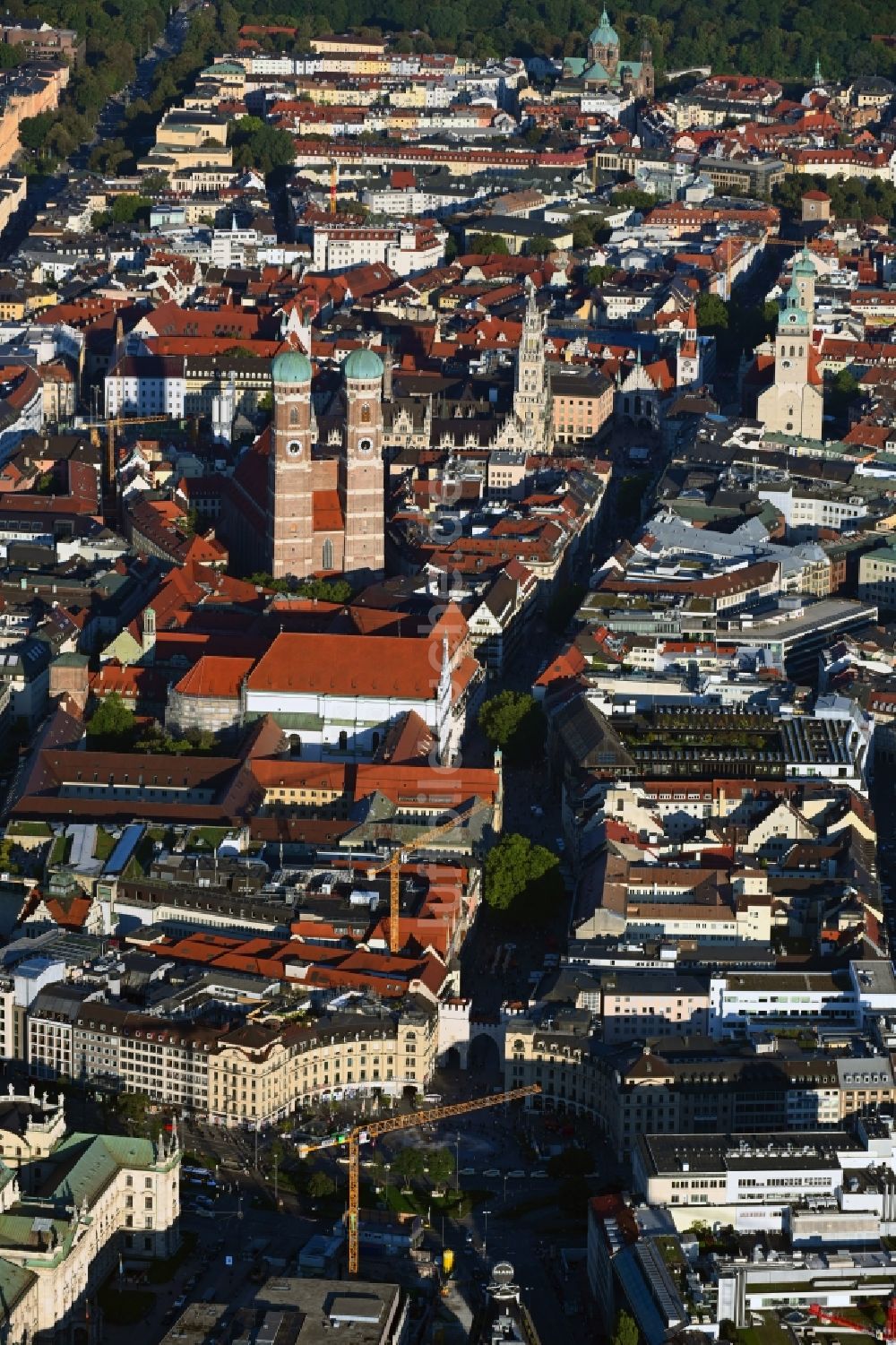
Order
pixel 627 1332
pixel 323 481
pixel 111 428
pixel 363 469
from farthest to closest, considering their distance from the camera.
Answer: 1. pixel 111 428
2. pixel 323 481
3. pixel 363 469
4. pixel 627 1332

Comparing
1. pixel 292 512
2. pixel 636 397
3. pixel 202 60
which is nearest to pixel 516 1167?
pixel 292 512

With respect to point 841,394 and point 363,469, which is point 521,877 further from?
point 841,394

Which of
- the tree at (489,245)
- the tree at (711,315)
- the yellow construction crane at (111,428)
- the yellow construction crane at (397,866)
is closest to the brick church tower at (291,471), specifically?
the yellow construction crane at (111,428)

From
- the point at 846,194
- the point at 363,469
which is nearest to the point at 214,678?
the point at 363,469

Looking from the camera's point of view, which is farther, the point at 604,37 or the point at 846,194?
the point at 604,37

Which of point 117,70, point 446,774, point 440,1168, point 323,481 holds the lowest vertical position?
point 440,1168

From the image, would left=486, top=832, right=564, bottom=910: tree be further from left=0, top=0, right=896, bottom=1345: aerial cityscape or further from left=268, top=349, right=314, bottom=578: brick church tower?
left=268, top=349, right=314, bottom=578: brick church tower

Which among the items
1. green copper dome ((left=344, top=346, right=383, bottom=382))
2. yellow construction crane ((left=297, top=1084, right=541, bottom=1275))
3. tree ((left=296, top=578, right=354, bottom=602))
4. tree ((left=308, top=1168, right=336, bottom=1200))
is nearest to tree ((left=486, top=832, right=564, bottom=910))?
yellow construction crane ((left=297, top=1084, right=541, bottom=1275))
